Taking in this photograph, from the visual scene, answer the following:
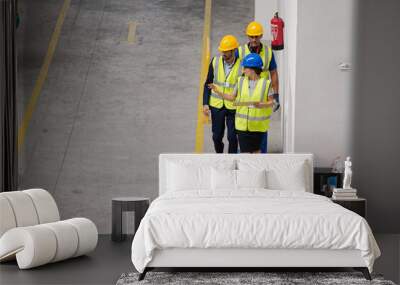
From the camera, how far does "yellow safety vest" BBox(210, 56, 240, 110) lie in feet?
27.4

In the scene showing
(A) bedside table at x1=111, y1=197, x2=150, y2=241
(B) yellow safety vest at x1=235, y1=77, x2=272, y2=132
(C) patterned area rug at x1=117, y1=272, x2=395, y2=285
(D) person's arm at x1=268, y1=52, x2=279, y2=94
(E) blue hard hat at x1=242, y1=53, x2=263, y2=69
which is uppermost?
(E) blue hard hat at x1=242, y1=53, x2=263, y2=69

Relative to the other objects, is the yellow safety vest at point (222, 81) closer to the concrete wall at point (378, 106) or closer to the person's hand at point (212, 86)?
the person's hand at point (212, 86)

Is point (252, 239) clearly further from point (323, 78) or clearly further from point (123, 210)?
point (323, 78)

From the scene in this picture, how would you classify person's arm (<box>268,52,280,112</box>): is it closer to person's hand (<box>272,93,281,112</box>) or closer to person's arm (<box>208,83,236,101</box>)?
person's hand (<box>272,93,281,112</box>)

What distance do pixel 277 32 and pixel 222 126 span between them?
4.38 ft

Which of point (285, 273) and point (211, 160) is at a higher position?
point (211, 160)

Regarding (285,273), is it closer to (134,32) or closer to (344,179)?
(344,179)

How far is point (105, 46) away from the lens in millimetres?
10141

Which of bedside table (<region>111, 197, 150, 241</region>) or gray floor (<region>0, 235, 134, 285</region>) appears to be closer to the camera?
gray floor (<region>0, 235, 134, 285</region>)

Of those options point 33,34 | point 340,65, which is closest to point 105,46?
point 33,34

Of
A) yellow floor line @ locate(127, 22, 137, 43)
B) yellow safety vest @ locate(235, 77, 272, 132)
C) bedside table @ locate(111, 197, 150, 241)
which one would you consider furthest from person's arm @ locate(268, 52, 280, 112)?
yellow floor line @ locate(127, 22, 137, 43)

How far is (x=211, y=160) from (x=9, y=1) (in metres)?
3.08

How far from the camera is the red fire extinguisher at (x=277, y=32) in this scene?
8.58m

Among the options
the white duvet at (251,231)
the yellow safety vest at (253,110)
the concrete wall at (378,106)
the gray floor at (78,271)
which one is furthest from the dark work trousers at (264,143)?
the white duvet at (251,231)
